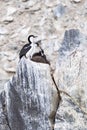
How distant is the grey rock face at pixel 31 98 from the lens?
476 cm

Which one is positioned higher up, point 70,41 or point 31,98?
point 70,41

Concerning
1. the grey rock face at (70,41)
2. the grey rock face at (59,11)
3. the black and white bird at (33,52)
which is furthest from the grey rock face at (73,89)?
the grey rock face at (59,11)

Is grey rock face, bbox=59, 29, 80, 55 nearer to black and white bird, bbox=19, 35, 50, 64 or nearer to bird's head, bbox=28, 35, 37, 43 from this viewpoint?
→ black and white bird, bbox=19, 35, 50, 64

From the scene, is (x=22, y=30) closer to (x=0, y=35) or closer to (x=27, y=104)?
(x=0, y=35)

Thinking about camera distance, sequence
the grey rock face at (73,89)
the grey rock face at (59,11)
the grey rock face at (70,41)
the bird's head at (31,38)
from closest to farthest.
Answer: the grey rock face at (73,89) < the grey rock face at (70,41) < the bird's head at (31,38) < the grey rock face at (59,11)

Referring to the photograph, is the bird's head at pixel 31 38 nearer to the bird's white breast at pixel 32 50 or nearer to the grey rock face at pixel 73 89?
the bird's white breast at pixel 32 50

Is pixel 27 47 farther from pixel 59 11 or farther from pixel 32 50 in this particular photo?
pixel 59 11

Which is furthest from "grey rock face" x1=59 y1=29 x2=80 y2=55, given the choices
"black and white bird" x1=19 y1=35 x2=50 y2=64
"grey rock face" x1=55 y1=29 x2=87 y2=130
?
A: "black and white bird" x1=19 y1=35 x2=50 y2=64

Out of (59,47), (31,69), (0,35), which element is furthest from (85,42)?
(0,35)

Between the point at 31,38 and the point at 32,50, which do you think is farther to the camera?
the point at 31,38

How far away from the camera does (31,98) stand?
481 centimetres

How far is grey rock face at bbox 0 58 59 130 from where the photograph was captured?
15.6ft

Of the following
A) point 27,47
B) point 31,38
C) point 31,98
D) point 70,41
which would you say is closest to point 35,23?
point 31,38

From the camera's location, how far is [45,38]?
520 cm
